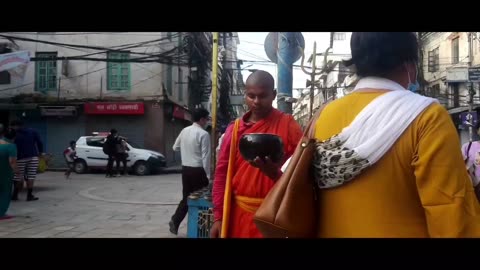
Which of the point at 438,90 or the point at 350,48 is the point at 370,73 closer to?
the point at 350,48

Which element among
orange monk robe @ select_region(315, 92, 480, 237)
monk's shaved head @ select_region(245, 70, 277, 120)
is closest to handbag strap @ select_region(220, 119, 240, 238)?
monk's shaved head @ select_region(245, 70, 277, 120)

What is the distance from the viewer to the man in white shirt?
3615mm

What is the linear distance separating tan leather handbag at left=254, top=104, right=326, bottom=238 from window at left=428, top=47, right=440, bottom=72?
92cm

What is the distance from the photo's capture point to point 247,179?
6.08 ft

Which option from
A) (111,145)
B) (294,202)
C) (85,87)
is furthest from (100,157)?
(294,202)

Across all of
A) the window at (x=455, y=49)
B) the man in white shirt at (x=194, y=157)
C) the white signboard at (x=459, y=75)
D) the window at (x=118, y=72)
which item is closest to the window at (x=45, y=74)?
the window at (x=118, y=72)

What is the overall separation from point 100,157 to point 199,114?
1.04 m

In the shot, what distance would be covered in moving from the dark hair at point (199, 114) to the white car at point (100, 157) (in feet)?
1.92

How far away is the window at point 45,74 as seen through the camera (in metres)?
2.49

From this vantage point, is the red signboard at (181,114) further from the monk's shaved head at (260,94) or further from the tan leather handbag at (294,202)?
the tan leather handbag at (294,202)

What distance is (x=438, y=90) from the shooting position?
192 centimetres
